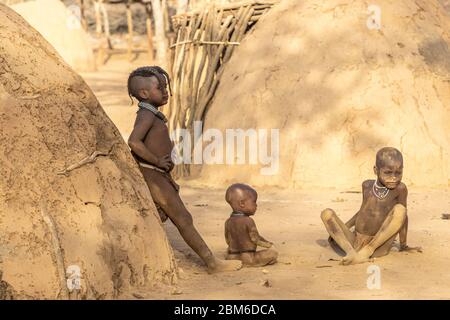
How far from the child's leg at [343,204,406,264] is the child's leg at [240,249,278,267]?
46 centimetres

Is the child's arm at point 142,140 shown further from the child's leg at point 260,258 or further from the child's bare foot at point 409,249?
the child's bare foot at point 409,249

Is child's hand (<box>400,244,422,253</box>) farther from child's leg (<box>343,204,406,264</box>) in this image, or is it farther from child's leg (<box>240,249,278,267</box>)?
child's leg (<box>240,249,278,267</box>)

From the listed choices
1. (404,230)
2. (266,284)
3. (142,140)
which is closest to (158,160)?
(142,140)

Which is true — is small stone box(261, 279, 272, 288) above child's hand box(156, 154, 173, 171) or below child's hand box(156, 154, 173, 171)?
below

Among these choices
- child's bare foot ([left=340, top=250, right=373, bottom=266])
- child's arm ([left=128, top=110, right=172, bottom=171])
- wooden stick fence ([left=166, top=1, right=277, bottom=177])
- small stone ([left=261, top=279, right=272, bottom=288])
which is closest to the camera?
small stone ([left=261, top=279, right=272, bottom=288])

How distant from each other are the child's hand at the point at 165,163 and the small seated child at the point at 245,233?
0.43m

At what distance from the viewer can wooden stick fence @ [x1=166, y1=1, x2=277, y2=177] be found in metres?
10.6

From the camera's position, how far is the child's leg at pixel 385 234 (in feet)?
18.1

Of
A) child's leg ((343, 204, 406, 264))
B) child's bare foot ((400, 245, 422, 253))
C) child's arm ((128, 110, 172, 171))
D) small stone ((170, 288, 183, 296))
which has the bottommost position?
small stone ((170, 288, 183, 296))

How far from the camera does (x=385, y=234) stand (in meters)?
5.57

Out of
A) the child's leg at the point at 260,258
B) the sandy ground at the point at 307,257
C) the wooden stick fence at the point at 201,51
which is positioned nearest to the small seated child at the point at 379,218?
the sandy ground at the point at 307,257

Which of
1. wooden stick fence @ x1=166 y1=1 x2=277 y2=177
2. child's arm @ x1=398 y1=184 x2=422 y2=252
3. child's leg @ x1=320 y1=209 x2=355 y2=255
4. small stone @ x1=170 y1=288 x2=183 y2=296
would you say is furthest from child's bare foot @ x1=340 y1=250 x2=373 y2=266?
wooden stick fence @ x1=166 y1=1 x2=277 y2=177

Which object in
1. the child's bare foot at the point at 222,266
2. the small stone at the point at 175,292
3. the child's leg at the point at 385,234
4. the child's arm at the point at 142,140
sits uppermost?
the child's arm at the point at 142,140

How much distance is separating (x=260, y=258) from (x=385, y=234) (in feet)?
2.68
